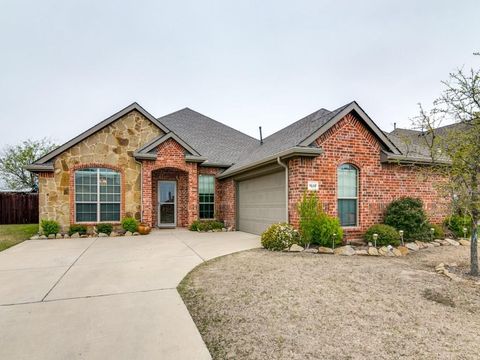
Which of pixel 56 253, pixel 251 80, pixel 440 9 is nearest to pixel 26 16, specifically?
pixel 56 253

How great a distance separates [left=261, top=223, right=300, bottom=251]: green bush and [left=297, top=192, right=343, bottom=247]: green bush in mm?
292

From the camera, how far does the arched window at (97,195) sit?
487 inches

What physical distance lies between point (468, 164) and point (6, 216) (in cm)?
2376

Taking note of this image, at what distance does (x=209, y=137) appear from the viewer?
58.7 feet

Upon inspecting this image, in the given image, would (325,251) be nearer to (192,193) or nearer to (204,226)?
(204,226)

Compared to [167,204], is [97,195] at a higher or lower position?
higher

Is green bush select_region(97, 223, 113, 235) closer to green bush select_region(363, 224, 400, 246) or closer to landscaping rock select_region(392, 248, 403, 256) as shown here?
green bush select_region(363, 224, 400, 246)

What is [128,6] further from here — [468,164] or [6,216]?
[6,216]

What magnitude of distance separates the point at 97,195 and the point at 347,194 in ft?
34.3

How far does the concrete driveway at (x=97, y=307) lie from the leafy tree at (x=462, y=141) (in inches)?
233

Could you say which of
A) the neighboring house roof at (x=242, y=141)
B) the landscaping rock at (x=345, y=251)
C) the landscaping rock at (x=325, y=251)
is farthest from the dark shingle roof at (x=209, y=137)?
the landscaping rock at (x=345, y=251)

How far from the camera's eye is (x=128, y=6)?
11.3m

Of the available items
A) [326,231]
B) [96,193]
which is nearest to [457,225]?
[326,231]

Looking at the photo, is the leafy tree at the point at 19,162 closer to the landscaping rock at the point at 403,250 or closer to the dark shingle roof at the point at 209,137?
the dark shingle roof at the point at 209,137
